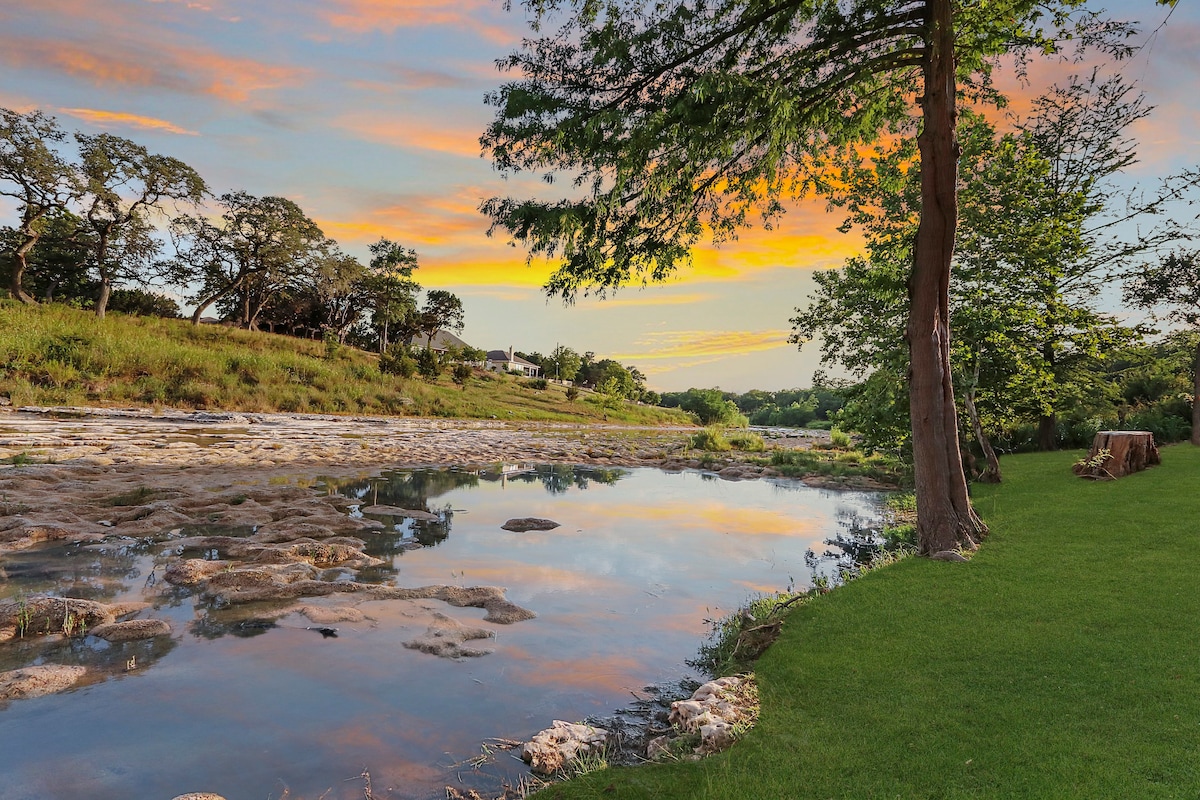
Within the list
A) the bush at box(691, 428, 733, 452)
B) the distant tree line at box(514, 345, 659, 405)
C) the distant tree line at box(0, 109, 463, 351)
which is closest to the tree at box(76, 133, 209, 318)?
the distant tree line at box(0, 109, 463, 351)

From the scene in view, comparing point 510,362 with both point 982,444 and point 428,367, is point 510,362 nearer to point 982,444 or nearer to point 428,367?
point 428,367

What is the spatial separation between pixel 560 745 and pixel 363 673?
1902 mm

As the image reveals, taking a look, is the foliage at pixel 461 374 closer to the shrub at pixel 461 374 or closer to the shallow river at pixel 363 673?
the shrub at pixel 461 374

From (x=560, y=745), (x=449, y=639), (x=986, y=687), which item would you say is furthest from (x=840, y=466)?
(x=560, y=745)

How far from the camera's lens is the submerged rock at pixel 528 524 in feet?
36.4

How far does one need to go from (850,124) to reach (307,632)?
1219 cm

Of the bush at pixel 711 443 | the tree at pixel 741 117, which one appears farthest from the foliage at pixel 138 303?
the tree at pixel 741 117

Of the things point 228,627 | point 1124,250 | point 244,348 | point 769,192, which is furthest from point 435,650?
point 244,348

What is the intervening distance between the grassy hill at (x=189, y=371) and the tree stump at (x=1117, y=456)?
123 feet

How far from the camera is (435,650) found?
5.44 m

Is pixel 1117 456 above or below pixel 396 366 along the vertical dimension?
below

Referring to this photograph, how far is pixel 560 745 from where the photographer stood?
3988 mm

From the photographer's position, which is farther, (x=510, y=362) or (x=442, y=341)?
(x=510, y=362)

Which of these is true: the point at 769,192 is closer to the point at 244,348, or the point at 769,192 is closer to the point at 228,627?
the point at 228,627
